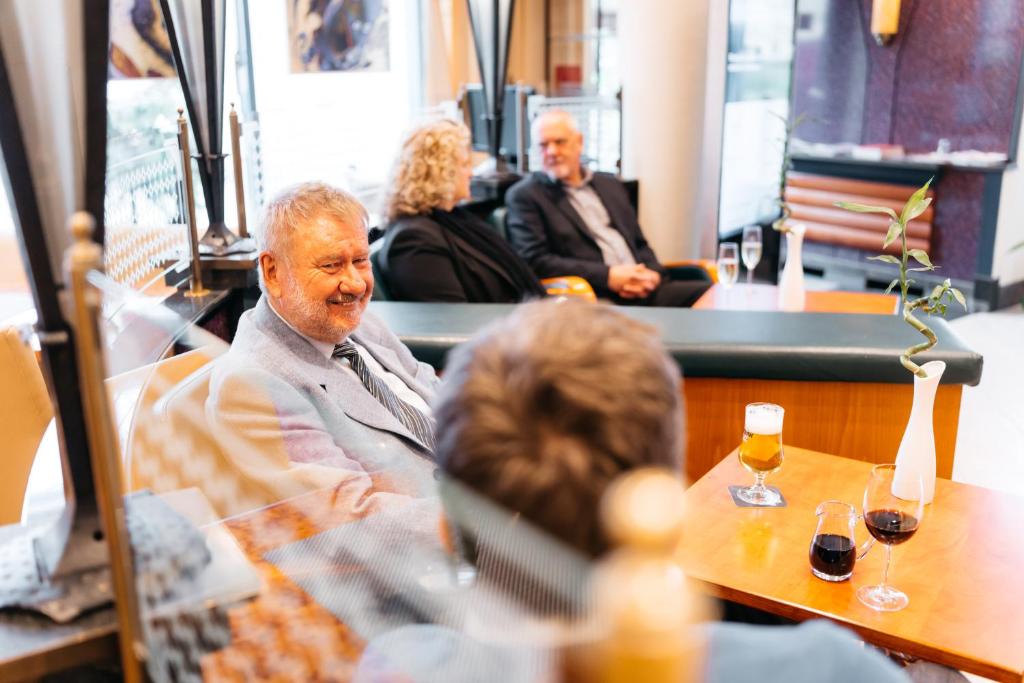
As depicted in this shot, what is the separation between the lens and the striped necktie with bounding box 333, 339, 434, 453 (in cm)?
201

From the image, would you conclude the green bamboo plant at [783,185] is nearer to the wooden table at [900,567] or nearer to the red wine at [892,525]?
the wooden table at [900,567]

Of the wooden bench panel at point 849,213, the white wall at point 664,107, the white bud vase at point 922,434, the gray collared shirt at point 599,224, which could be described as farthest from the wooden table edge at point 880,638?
the wooden bench panel at point 849,213

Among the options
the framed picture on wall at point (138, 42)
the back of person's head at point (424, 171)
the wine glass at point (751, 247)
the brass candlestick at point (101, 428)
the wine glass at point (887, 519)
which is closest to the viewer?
the brass candlestick at point (101, 428)

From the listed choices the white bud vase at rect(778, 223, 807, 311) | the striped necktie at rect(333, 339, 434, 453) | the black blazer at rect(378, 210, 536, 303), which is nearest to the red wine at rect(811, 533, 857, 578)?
the striped necktie at rect(333, 339, 434, 453)

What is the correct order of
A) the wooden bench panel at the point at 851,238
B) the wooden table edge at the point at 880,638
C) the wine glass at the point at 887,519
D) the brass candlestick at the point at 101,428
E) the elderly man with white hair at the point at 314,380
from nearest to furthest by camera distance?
the brass candlestick at the point at 101,428 < the wooden table edge at the point at 880,638 < the wine glass at the point at 887,519 < the elderly man with white hair at the point at 314,380 < the wooden bench panel at the point at 851,238

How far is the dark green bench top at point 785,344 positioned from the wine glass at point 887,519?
793mm

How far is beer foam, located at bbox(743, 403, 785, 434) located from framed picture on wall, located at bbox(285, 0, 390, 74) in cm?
436

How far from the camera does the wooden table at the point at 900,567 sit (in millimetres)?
1468

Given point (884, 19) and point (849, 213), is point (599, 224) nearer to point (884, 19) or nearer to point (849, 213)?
point (849, 213)

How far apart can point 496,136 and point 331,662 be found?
14.8 feet

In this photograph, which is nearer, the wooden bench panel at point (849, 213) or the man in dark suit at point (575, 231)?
the man in dark suit at point (575, 231)

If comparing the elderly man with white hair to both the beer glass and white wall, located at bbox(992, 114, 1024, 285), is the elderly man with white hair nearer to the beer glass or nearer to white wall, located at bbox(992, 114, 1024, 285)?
the beer glass

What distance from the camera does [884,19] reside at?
20.4ft

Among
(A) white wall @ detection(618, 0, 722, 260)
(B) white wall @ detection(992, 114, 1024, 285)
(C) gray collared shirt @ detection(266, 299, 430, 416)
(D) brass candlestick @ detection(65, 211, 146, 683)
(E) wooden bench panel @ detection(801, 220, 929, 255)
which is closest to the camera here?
(D) brass candlestick @ detection(65, 211, 146, 683)
